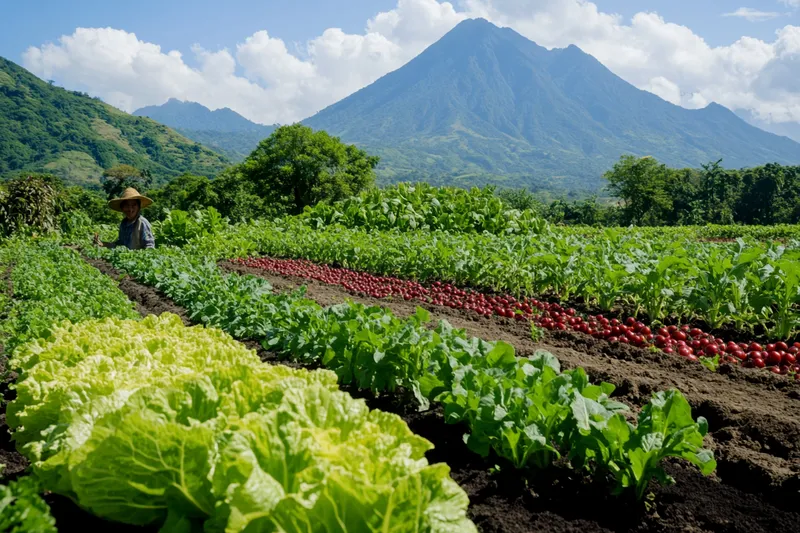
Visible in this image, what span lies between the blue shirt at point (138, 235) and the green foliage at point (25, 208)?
32.2ft

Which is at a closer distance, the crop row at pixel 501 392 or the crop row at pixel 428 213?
the crop row at pixel 501 392

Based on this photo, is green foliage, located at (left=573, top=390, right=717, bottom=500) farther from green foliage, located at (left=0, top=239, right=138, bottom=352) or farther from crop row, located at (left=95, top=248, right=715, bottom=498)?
green foliage, located at (left=0, top=239, right=138, bottom=352)

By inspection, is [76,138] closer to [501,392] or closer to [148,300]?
[148,300]

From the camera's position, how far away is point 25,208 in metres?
18.7

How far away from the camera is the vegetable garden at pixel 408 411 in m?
1.88

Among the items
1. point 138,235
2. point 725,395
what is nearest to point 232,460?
point 725,395

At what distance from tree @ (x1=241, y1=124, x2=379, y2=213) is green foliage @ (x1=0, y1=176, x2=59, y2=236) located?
21546mm

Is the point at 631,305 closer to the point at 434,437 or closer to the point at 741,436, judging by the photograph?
the point at 741,436

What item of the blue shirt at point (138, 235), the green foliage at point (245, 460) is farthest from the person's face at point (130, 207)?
the green foliage at point (245, 460)

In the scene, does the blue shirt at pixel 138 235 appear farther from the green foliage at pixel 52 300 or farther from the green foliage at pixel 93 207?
the green foliage at pixel 93 207

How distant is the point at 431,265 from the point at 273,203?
3198 cm

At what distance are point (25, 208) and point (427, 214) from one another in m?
13.7

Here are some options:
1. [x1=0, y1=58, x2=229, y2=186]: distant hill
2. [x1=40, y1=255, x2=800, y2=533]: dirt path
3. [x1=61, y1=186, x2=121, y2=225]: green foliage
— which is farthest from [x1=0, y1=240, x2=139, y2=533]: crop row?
[x1=0, y1=58, x2=229, y2=186]: distant hill

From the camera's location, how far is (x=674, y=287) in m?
7.17
